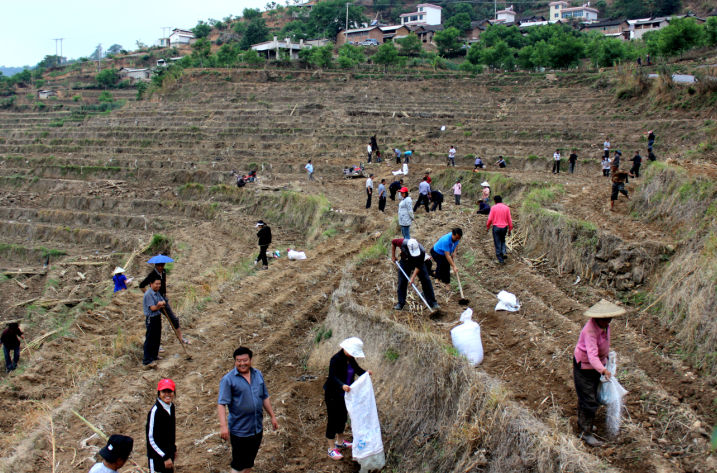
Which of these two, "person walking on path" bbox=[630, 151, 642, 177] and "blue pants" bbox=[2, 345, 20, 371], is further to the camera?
"person walking on path" bbox=[630, 151, 642, 177]

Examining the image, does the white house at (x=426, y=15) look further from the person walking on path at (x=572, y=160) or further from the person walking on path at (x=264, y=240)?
the person walking on path at (x=264, y=240)

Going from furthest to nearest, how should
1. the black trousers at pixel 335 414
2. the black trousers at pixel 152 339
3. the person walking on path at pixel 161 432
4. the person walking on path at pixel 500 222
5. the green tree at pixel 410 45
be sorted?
the green tree at pixel 410 45 < the person walking on path at pixel 500 222 < the black trousers at pixel 152 339 < the black trousers at pixel 335 414 < the person walking on path at pixel 161 432

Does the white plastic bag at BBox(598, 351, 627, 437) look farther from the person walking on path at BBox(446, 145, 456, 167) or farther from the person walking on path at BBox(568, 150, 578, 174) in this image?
the person walking on path at BBox(446, 145, 456, 167)

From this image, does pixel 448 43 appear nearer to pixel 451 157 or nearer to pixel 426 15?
pixel 426 15

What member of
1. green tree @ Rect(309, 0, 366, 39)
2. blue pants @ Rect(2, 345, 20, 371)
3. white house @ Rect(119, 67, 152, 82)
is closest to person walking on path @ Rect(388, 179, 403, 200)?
blue pants @ Rect(2, 345, 20, 371)

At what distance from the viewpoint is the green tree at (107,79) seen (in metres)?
69.3

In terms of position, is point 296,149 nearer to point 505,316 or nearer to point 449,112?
point 449,112

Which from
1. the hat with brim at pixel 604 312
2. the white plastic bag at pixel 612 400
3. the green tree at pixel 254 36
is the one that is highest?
the green tree at pixel 254 36

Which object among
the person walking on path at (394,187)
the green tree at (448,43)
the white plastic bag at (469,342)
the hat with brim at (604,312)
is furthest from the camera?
the green tree at (448,43)

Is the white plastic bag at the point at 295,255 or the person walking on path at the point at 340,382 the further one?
the white plastic bag at the point at 295,255

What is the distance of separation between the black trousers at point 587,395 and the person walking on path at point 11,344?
12134 millimetres

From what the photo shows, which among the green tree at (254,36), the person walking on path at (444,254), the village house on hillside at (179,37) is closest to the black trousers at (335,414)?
the person walking on path at (444,254)

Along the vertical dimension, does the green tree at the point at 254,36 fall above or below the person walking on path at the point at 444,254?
above

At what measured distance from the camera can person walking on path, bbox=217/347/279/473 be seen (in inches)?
213
